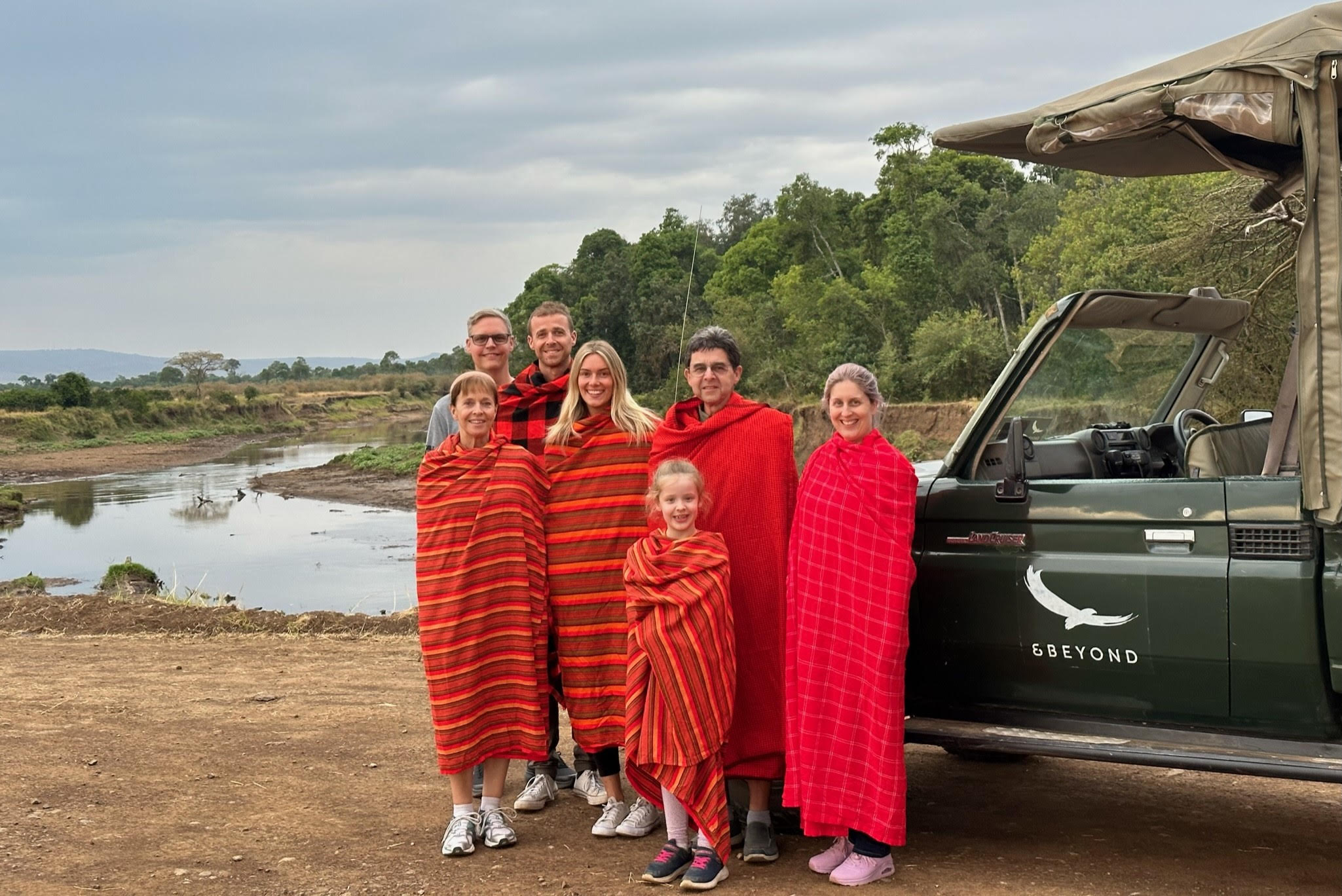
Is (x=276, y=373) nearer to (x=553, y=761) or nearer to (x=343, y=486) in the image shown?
(x=343, y=486)

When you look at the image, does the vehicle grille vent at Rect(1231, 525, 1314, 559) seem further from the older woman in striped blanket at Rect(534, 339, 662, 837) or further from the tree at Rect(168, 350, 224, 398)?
the tree at Rect(168, 350, 224, 398)

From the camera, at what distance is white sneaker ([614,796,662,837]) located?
17.1ft

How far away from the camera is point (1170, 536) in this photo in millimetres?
4332

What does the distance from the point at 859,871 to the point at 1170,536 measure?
1568 mm

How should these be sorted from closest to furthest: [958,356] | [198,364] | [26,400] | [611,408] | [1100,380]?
[611,408], [1100,380], [958,356], [26,400], [198,364]

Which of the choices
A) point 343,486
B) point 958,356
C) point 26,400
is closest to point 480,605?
point 958,356

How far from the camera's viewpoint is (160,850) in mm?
5055

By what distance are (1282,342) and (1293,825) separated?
18.7ft

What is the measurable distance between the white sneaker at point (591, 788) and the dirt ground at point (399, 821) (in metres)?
0.07

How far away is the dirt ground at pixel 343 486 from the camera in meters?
37.6

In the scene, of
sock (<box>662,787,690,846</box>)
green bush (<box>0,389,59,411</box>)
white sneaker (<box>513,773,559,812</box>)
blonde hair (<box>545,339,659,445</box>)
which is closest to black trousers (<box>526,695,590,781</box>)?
white sneaker (<box>513,773,559,812</box>)

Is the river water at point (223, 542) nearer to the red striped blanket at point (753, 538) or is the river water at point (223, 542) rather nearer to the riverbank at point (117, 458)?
the riverbank at point (117, 458)

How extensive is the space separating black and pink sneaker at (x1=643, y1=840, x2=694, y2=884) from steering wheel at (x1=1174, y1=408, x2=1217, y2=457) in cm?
260

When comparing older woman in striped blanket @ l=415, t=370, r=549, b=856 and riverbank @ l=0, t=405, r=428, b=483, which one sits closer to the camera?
older woman in striped blanket @ l=415, t=370, r=549, b=856
